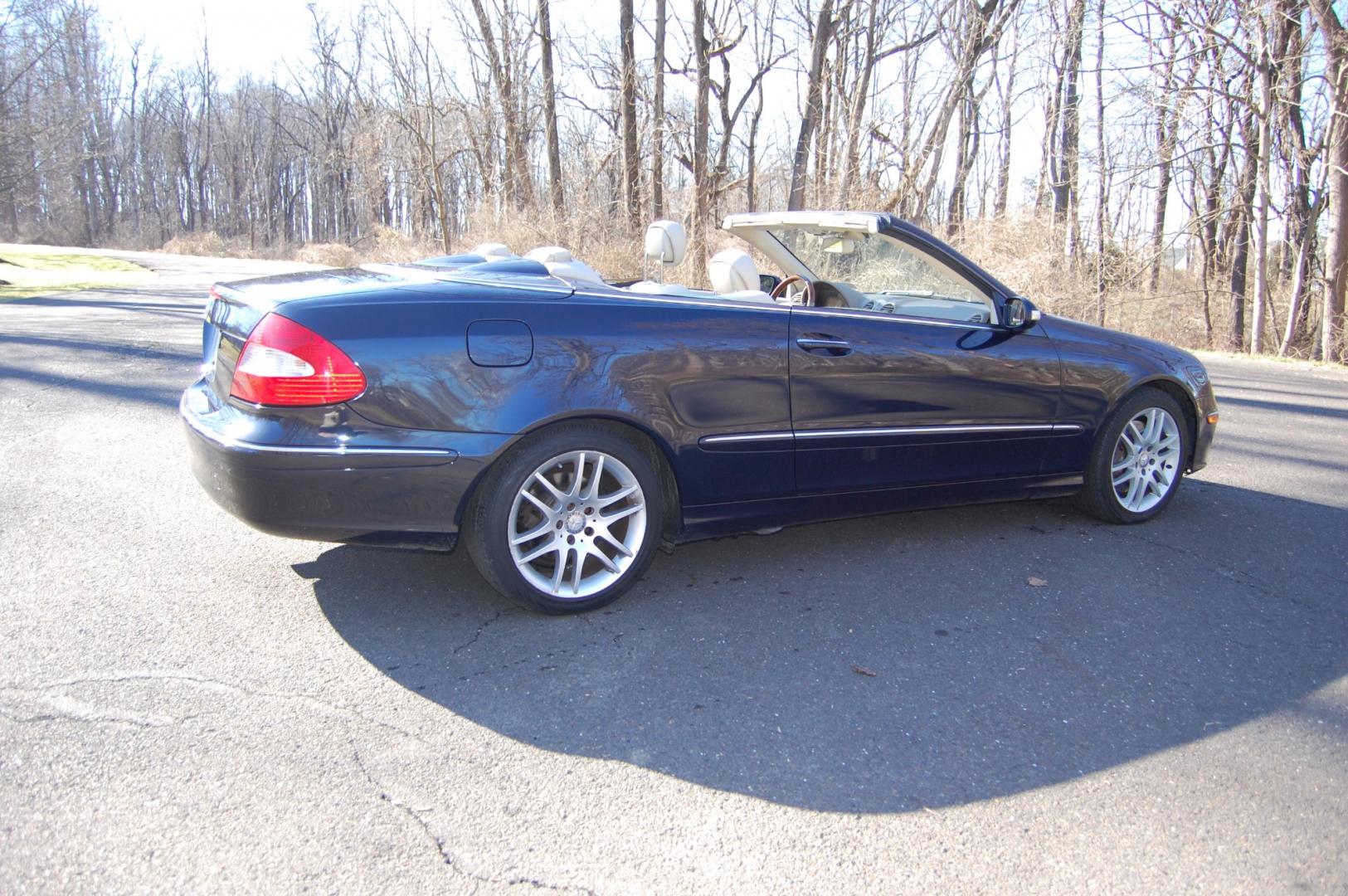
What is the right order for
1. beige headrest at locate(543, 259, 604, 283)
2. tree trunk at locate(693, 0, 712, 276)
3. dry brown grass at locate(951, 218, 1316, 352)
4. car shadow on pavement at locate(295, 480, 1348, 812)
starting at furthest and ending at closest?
tree trunk at locate(693, 0, 712, 276) < dry brown grass at locate(951, 218, 1316, 352) < beige headrest at locate(543, 259, 604, 283) < car shadow on pavement at locate(295, 480, 1348, 812)

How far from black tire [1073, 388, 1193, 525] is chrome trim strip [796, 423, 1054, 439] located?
0.42m

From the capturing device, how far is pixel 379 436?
3164mm

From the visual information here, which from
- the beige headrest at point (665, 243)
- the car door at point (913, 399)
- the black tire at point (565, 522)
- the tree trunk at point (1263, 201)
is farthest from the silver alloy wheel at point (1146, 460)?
the tree trunk at point (1263, 201)

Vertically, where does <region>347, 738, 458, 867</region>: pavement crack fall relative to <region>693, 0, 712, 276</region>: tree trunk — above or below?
below

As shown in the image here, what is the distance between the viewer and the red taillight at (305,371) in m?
3.12

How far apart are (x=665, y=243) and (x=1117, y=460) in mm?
2627

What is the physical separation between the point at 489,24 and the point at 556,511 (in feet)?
83.2

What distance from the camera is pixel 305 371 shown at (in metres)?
3.12

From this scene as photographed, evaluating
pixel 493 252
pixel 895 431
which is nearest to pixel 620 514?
pixel 895 431

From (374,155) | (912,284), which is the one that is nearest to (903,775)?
(912,284)

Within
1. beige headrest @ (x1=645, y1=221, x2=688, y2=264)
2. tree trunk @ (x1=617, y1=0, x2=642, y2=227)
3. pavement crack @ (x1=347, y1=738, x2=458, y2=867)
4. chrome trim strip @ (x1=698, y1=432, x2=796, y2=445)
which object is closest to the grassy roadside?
tree trunk @ (x1=617, y1=0, x2=642, y2=227)

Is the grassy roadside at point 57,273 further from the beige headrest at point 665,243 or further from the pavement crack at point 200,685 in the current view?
the pavement crack at point 200,685

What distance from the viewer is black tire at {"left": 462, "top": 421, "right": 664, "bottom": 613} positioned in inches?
131

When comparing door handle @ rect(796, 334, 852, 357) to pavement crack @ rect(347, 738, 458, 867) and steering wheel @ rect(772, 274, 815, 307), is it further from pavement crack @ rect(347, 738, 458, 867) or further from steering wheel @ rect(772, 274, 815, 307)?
pavement crack @ rect(347, 738, 458, 867)
